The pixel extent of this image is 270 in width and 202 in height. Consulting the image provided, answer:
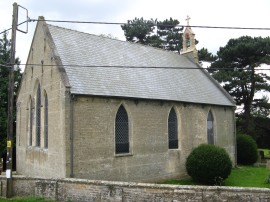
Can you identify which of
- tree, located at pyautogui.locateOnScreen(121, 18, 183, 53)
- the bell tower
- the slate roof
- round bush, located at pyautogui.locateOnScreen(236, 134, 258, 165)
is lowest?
round bush, located at pyautogui.locateOnScreen(236, 134, 258, 165)

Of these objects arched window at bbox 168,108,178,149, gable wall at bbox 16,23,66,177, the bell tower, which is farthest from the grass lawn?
the bell tower

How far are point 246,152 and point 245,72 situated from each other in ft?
39.4

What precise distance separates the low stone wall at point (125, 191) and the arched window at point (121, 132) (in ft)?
19.6

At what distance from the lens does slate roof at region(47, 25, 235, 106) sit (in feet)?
59.3

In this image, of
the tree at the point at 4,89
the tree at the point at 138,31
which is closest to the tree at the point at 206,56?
the tree at the point at 138,31

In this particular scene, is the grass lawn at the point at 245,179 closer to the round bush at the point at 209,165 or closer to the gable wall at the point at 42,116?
the round bush at the point at 209,165

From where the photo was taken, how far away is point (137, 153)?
62.2 feet

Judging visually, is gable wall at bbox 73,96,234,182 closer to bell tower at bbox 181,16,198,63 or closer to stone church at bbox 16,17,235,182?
stone church at bbox 16,17,235,182

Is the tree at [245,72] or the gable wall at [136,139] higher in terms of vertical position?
the tree at [245,72]

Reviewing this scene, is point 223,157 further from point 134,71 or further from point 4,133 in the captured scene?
point 4,133

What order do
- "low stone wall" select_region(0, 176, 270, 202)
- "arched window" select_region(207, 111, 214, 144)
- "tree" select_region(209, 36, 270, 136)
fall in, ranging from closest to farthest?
"low stone wall" select_region(0, 176, 270, 202), "arched window" select_region(207, 111, 214, 144), "tree" select_region(209, 36, 270, 136)

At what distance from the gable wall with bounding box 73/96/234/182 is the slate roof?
2.09 feet

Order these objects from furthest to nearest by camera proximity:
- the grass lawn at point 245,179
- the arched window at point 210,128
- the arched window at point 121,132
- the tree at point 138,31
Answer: the tree at point 138,31 → the arched window at point 210,128 → the grass lawn at point 245,179 → the arched window at point 121,132

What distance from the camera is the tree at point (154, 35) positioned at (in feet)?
175
